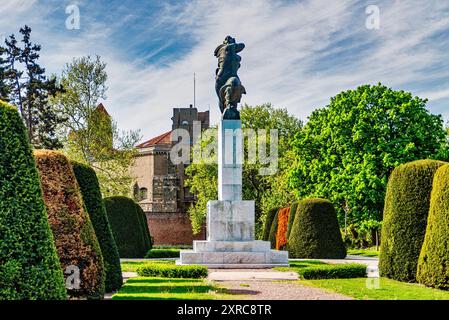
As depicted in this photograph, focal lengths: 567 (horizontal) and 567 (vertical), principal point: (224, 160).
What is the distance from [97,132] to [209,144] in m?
13.9

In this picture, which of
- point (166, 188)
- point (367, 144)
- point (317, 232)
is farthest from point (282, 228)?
point (166, 188)

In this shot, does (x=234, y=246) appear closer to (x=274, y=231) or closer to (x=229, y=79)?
(x=229, y=79)

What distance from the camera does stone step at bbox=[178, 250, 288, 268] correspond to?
22016 mm

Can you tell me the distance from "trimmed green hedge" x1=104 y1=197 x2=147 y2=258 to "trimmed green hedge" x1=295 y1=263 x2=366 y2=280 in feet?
45.8

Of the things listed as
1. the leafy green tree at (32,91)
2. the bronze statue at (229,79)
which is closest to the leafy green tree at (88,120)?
the leafy green tree at (32,91)

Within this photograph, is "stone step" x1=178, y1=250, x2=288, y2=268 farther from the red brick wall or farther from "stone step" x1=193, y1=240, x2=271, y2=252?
the red brick wall

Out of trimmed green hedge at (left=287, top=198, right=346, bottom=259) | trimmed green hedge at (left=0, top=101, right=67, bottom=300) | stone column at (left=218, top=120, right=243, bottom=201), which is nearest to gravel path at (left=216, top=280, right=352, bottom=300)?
trimmed green hedge at (left=0, top=101, right=67, bottom=300)

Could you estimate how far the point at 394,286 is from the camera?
560 inches

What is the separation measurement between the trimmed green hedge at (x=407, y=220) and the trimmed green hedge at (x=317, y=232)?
977 centimetres

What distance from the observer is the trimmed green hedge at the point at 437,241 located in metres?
13.5

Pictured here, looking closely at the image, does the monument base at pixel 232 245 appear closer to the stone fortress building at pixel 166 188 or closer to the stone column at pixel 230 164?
the stone column at pixel 230 164

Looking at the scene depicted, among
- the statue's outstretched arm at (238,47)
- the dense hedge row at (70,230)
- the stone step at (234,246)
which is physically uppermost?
the statue's outstretched arm at (238,47)
